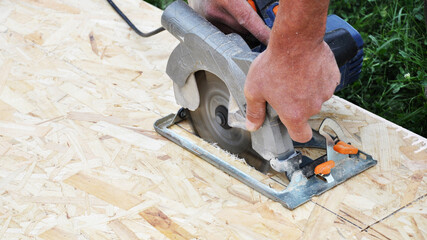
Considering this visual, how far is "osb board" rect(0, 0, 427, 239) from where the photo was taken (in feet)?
6.04

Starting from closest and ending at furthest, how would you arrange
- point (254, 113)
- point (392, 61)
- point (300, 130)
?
point (300, 130), point (254, 113), point (392, 61)

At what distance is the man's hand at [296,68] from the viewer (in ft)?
4.95

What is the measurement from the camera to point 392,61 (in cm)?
304

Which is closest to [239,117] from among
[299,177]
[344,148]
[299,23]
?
[299,177]

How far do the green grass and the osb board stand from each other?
1.65 ft

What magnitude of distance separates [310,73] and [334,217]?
0.54 m

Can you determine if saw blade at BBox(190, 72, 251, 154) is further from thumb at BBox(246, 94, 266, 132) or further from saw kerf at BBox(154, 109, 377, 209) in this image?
thumb at BBox(246, 94, 266, 132)

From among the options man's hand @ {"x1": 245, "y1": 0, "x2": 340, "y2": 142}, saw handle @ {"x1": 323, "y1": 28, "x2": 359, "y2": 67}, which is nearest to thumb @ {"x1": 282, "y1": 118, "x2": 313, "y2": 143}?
man's hand @ {"x1": 245, "y1": 0, "x2": 340, "y2": 142}

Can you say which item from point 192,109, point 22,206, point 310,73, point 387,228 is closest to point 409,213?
point 387,228

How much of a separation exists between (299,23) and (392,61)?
5.57 ft

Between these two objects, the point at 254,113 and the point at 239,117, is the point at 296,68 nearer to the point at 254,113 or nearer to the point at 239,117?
the point at 254,113

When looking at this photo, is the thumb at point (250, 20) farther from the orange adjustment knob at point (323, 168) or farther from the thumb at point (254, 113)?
the orange adjustment knob at point (323, 168)

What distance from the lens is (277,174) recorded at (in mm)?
2098

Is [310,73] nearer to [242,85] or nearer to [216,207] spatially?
[242,85]
